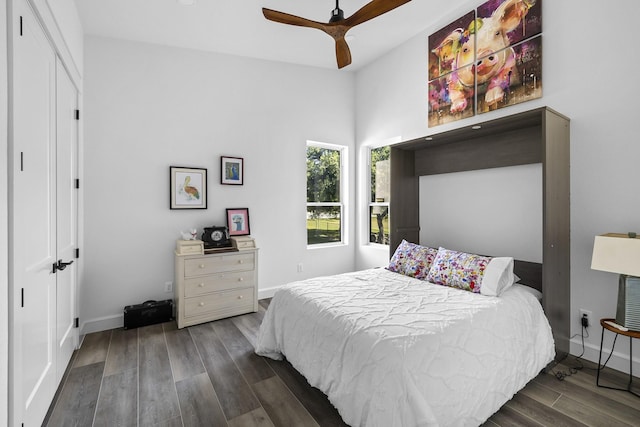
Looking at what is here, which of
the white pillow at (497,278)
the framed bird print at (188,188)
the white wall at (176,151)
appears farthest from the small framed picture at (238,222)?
the white pillow at (497,278)

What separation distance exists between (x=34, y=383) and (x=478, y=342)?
8.16 ft

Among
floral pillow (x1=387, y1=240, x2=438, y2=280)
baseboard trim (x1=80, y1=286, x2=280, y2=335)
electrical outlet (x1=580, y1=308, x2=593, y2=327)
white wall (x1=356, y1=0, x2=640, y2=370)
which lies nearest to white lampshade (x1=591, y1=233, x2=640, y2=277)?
white wall (x1=356, y1=0, x2=640, y2=370)

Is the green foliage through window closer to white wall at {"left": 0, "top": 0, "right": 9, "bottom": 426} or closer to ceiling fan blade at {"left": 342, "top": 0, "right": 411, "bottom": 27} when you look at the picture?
ceiling fan blade at {"left": 342, "top": 0, "right": 411, "bottom": 27}

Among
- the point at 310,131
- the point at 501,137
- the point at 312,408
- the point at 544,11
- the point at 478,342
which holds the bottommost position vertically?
the point at 312,408

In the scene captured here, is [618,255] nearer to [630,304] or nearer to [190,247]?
[630,304]

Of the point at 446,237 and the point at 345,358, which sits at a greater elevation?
the point at 446,237

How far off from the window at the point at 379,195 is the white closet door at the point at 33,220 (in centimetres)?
363

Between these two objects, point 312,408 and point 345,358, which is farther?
point 312,408

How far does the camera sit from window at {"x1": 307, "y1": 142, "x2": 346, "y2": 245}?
4598 millimetres

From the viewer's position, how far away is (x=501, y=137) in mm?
2945

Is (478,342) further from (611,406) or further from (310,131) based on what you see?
(310,131)

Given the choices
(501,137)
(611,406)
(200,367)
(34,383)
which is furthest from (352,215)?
(34,383)

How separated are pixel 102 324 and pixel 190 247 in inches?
46.6

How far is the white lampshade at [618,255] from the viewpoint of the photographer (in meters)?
1.91
